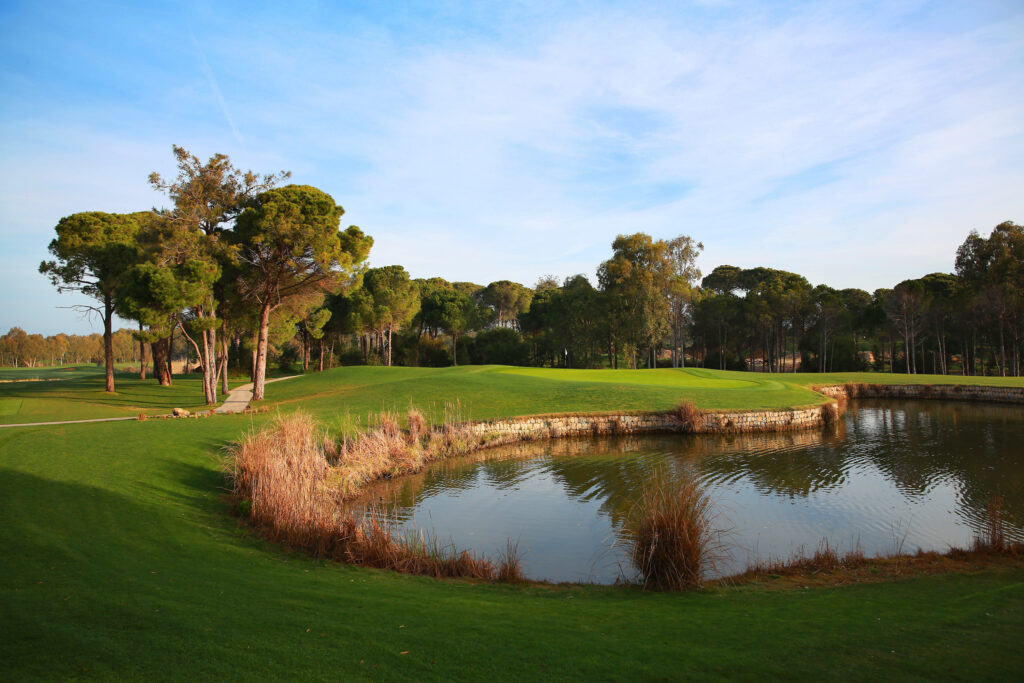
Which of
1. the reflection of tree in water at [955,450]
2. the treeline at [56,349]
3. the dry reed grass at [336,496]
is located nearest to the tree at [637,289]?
the reflection of tree in water at [955,450]

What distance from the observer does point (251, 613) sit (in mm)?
4875

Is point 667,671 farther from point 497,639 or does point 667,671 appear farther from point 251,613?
point 251,613

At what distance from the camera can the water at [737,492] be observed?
30.5 feet

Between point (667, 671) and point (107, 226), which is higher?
point (107, 226)

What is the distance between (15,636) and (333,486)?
301 inches

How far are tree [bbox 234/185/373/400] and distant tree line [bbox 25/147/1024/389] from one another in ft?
0.26

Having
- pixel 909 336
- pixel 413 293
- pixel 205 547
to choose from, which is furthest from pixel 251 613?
pixel 909 336

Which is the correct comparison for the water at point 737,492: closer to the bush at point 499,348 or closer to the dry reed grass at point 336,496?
the dry reed grass at point 336,496

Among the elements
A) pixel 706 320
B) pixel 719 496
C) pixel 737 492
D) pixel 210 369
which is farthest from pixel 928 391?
pixel 210 369

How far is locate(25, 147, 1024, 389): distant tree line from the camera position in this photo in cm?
2422

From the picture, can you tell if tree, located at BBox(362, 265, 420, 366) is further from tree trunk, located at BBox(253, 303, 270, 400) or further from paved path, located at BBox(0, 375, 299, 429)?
tree trunk, located at BBox(253, 303, 270, 400)

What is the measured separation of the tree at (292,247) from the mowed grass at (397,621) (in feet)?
58.1

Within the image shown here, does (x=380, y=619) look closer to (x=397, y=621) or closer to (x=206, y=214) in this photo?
(x=397, y=621)

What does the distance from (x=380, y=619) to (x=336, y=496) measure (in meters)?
6.65
